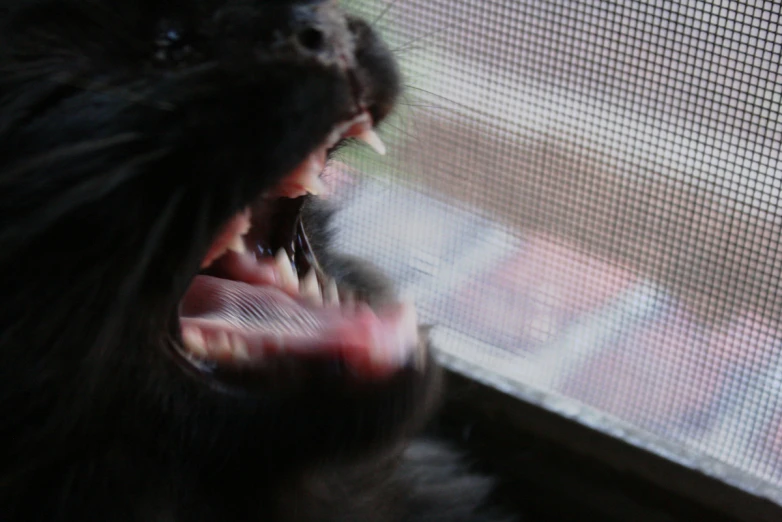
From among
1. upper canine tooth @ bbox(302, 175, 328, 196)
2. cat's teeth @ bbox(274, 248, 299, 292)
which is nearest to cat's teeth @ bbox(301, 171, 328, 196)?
upper canine tooth @ bbox(302, 175, 328, 196)

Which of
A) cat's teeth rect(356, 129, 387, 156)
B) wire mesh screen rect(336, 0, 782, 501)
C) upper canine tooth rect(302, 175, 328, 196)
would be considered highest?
cat's teeth rect(356, 129, 387, 156)

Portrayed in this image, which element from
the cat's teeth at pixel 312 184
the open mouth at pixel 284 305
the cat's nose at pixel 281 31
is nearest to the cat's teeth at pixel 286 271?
the open mouth at pixel 284 305

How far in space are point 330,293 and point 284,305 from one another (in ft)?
0.23

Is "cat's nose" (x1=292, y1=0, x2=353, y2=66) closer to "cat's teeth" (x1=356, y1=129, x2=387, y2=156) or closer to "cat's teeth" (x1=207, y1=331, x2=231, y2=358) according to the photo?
"cat's teeth" (x1=356, y1=129, x2=387, y2=156)

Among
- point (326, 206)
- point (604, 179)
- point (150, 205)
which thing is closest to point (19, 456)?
point (150, 205)

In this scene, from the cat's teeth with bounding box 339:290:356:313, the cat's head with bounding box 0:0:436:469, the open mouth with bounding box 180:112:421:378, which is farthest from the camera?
the cat's teeth with bounding box 339:290:356:313

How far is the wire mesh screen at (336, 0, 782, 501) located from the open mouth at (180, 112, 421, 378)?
0.17m

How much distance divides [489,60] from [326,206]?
28 centimetres

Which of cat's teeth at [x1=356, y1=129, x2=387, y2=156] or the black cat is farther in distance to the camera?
cat's teeth at [x1=356, y1=129, x2=387, y2=156]

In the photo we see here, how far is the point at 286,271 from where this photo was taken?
2.79 feet

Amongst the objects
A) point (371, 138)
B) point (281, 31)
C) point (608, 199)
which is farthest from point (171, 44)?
point (608, 199)

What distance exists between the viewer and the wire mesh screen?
2.99 feet

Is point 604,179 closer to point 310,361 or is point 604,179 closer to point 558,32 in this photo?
point 558,32

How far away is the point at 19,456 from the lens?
67 cm
